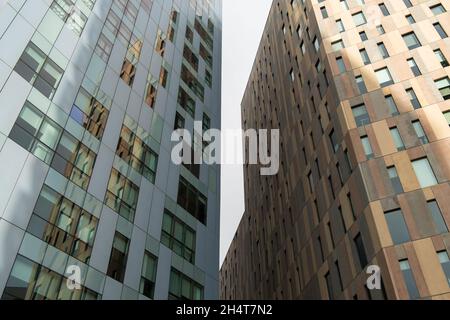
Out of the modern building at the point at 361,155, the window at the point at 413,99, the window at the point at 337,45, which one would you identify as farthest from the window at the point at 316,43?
the window at the point at 413,99

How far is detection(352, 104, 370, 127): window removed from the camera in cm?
3259

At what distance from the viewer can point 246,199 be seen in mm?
65625

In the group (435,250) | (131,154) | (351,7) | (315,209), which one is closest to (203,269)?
(131,154)

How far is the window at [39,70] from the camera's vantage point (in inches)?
917

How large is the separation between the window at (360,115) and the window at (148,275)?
58.7 ft

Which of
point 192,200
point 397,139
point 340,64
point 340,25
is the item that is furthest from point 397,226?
point 340,25

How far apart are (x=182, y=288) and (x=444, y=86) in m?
23.5

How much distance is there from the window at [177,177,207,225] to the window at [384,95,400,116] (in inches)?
606

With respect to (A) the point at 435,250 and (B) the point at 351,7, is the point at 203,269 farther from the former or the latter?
(B) the point at 351,7

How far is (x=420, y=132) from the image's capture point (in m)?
30.3

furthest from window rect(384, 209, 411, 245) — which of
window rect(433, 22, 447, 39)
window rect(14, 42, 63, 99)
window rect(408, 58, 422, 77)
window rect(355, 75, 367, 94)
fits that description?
window rect(14, 42, 63, 99)

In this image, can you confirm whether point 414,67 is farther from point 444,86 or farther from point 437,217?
point 437,217

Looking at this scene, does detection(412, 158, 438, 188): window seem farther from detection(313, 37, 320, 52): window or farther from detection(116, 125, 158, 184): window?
detection(116, 125, 158, 184): window

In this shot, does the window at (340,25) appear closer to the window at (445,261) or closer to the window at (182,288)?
the window at (445,261)
